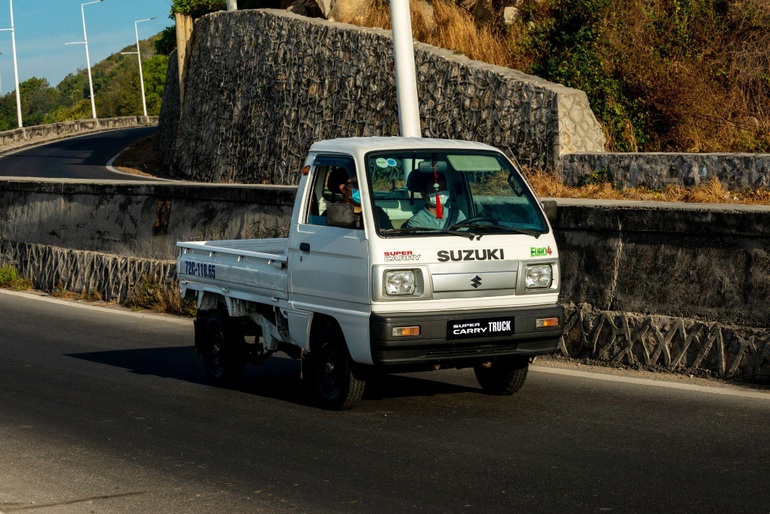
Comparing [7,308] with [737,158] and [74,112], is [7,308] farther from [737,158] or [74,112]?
[74,112]

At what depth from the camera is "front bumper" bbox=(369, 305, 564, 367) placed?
27.6 ft

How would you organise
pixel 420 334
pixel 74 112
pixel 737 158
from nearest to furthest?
pixel 420 334 → pixel 737 158 → pixel 74 112

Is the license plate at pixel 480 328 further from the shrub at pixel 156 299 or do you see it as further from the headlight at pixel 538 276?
the shrub at pixel 156 299

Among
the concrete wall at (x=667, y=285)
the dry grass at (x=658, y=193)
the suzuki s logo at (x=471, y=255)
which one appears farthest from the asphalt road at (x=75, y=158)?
the suzuki s logo at (x=471, y=255)

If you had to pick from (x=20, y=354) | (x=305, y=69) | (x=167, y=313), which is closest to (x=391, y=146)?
(x=20, y=354)

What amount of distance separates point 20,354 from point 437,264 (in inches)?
235

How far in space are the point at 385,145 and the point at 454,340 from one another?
1.72 m

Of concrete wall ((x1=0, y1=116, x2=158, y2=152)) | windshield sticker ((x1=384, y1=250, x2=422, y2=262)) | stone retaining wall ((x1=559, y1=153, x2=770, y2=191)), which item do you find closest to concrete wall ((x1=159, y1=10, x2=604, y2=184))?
stone retaining wall ((x1=559, y1=153, x2=770, y2=191))

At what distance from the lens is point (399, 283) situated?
8.51 m

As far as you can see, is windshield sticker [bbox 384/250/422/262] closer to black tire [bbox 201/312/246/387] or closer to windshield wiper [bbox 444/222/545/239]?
windshield wiper [bbox 444/222/545/239]

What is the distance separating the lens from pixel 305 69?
32188mm

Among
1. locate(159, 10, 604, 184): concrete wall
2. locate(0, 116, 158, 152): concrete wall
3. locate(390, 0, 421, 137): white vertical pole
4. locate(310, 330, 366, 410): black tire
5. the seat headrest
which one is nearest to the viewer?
locate(310, 330, 366, 410): black tire

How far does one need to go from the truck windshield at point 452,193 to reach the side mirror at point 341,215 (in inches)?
8.4

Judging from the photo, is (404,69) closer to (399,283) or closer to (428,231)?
(428,231)
